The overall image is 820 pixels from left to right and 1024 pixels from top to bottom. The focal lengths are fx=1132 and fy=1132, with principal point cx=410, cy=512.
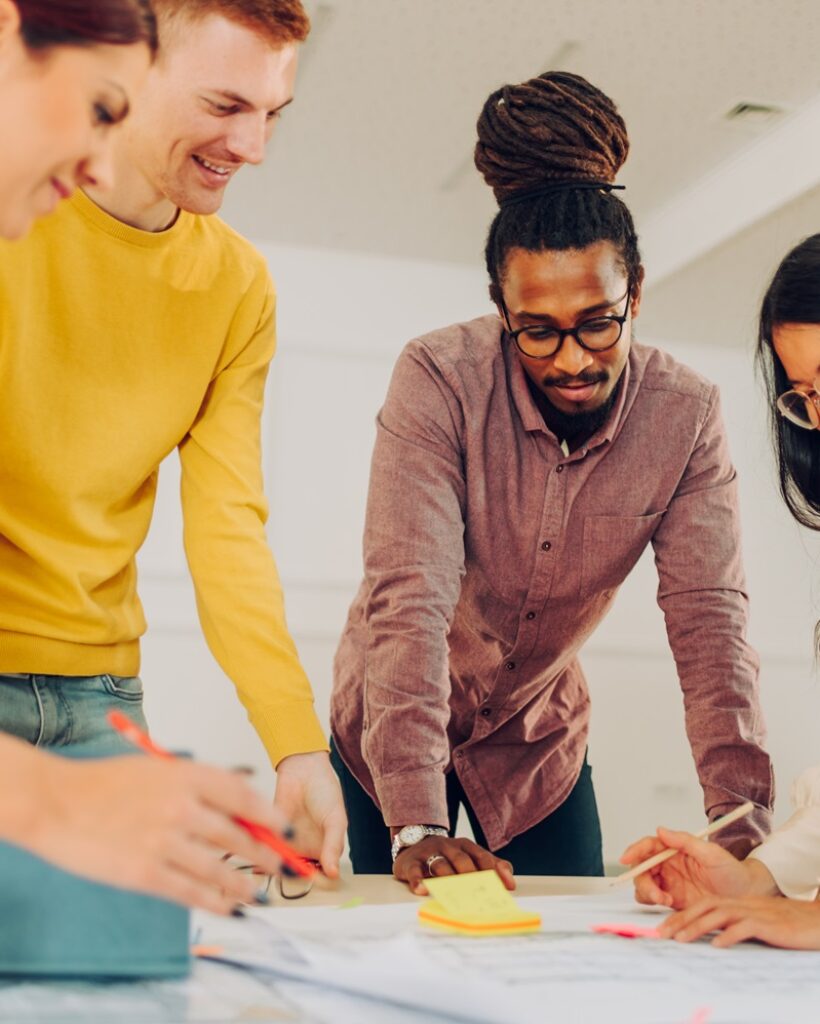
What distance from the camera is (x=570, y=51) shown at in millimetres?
3049

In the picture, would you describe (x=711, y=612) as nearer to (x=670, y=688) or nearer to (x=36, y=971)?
(x=36, y=971)

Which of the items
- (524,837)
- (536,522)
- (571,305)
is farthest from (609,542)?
(524,837)

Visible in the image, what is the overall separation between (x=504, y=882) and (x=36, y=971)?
1.95 feet

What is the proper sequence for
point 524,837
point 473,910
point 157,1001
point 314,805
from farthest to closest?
1. point 524,837
2. point 314,805
3. point 473,910
4. point 157,1001

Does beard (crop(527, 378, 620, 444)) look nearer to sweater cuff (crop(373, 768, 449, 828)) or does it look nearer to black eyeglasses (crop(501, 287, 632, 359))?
black eyeglasses (crop(501, 287, 632, 359))

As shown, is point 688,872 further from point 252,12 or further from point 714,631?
point 252,12

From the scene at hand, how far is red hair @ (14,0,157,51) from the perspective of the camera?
674 mm

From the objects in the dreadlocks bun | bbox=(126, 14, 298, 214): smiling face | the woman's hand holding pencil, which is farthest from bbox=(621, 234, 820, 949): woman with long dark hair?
bbox=(126, 14, 298, 214): smiling face

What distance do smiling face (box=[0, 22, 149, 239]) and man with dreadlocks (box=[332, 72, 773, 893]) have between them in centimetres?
75

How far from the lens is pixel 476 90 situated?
10.6ft

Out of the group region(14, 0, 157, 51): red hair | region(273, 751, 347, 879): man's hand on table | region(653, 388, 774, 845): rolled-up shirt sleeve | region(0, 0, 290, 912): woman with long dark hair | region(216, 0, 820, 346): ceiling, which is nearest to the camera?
region(0, 0, 290, 912): woman with long dark hair

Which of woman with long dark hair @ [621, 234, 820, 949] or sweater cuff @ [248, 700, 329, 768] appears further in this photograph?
sweater cuff @ [248, 700, 329, 768]

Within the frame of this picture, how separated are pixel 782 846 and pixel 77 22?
3.33 ft

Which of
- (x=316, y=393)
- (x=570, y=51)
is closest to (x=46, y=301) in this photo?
(x=570, y=51)
